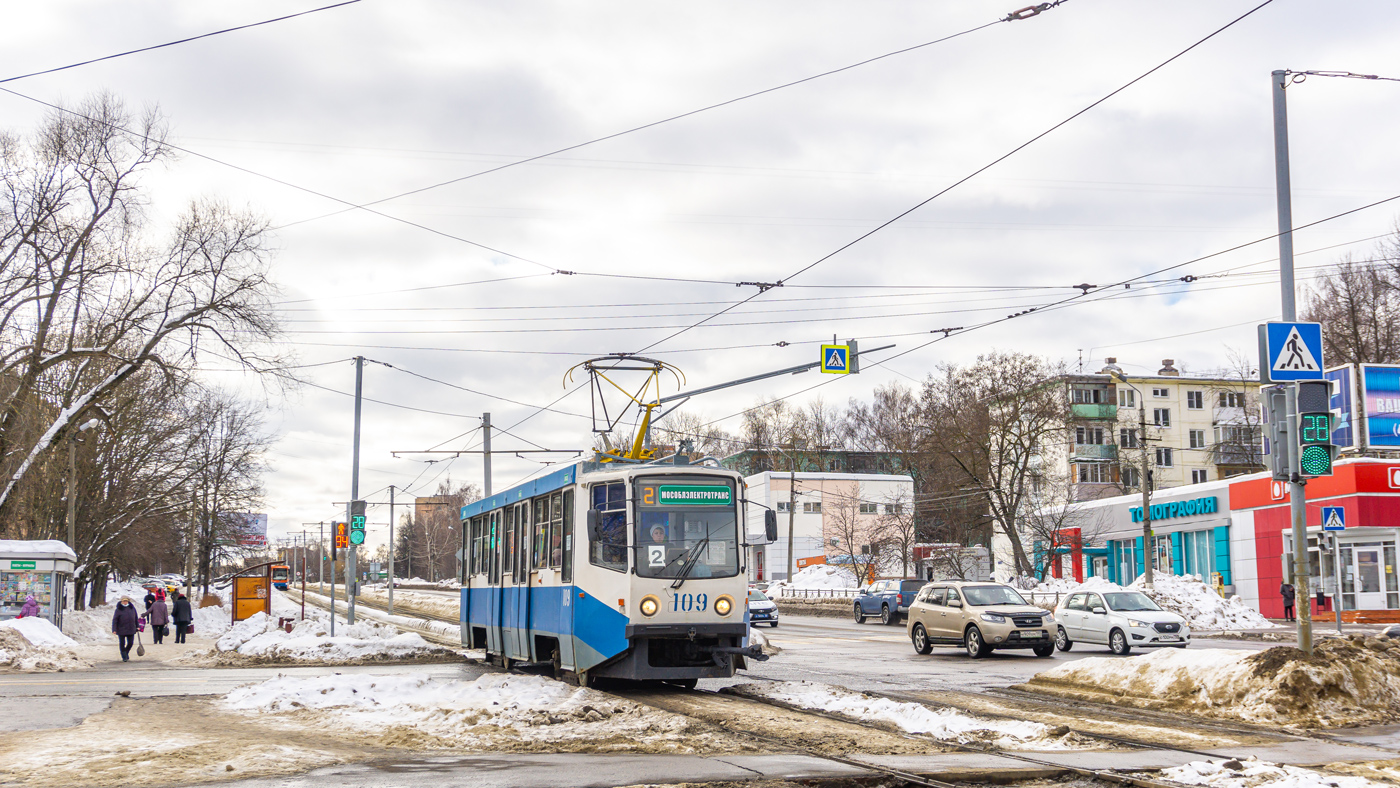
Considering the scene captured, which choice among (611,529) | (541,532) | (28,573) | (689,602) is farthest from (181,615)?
(689,602)

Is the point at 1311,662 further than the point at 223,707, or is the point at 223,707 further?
the point at 223,707

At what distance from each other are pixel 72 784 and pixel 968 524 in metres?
62.2

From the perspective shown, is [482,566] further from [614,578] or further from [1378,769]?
[1378,769]

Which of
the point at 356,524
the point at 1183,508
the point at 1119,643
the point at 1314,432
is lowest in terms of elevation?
the point at 1119,643

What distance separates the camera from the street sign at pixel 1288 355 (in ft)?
48.3

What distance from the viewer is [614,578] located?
15289mm

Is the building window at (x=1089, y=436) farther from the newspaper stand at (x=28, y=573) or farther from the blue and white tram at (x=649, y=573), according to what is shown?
the blue and white tram at (x=649, y=573)

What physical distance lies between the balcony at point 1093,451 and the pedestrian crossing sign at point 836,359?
61.2 m

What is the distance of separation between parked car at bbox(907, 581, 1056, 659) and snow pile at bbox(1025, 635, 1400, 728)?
828 centimetres

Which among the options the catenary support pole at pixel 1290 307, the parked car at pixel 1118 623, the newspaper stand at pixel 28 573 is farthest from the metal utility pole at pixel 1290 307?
the newspaper stand at pixel 28 573

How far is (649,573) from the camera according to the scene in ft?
50.1

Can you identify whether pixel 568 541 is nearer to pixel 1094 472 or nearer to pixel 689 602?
pixel 689 602

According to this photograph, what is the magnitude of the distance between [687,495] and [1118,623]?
509 inches

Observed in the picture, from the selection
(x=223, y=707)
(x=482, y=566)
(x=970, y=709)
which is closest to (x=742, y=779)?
(x=970, y=709)
